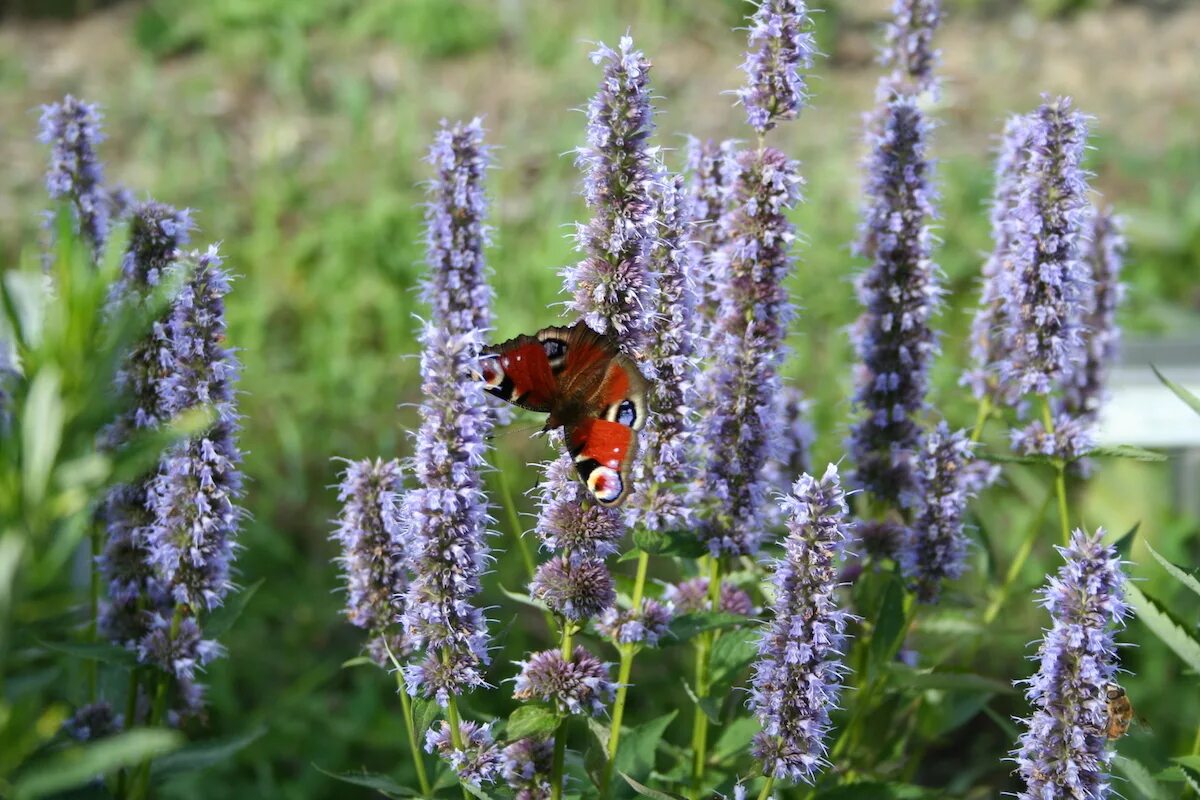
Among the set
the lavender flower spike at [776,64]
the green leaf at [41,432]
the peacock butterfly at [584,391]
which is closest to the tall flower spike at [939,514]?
the lavender flower spike at [776,64]

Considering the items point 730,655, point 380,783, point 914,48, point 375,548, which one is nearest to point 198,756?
point 380,783

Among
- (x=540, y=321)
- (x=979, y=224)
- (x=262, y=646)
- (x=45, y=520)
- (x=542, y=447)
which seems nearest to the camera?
(x=45, y=520)

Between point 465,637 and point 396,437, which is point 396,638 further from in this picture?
point 396,437

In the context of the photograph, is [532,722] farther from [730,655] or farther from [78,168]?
[78,168]

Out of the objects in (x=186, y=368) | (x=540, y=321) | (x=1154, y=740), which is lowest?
(x=1154, y=740)

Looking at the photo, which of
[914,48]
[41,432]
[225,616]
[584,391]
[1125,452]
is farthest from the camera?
[914,48]

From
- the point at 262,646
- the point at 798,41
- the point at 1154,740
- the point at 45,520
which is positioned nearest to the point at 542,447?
the point at 262,646
